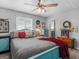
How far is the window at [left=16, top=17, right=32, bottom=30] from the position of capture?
6.05 meters

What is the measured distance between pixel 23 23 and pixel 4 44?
7.66ft

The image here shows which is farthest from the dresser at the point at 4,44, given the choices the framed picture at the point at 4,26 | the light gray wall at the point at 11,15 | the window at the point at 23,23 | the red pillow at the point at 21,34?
the window at the point at 23,23

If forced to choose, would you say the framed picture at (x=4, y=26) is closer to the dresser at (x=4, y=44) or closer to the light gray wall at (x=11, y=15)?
the light gray wall at (x=11, y=15)

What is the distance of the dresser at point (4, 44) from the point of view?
435 cm

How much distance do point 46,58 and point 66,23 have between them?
463 centimetres

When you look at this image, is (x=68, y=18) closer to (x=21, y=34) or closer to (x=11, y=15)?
(x=21, y=34)

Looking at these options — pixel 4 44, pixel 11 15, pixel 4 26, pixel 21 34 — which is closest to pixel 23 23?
pixel 11 15

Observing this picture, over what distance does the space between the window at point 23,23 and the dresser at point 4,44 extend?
1551mm

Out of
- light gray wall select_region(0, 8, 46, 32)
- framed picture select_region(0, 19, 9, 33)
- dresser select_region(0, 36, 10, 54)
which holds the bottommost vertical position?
dresser select_region(0, 36, 10, 54)

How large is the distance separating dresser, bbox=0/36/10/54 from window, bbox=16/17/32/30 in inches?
61.1

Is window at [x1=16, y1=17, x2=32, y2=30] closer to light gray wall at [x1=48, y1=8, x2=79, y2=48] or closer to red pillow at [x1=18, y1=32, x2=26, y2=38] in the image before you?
red pillow at [x1=18, y1=32, x2=26, y2=38]

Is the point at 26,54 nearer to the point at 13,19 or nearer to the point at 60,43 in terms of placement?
the point at 60,43

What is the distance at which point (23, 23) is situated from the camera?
641 centimetres

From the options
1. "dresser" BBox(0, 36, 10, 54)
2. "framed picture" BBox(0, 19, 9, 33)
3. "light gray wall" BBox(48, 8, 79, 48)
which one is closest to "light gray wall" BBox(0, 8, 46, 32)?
"framed picture" BBox(0, 19, 9, 33)
